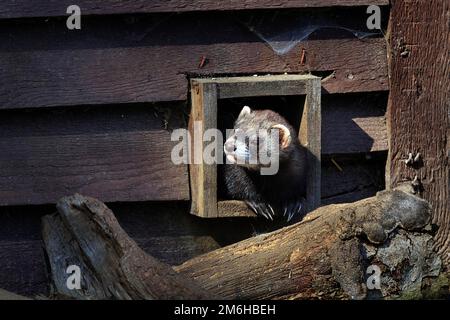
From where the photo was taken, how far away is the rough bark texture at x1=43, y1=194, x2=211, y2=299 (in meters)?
4.16

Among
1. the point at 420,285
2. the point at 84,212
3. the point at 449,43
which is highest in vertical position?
the point at 449,43

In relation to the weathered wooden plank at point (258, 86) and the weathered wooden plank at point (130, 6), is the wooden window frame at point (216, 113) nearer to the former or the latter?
the weathered wooden plank at point (258, 86)

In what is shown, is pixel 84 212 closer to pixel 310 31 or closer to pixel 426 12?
pixel 310 31

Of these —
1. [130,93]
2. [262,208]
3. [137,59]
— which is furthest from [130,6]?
[262,208]

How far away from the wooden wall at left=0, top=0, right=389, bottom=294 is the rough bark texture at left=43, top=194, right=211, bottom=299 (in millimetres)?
460

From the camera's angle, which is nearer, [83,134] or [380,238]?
[380,238]

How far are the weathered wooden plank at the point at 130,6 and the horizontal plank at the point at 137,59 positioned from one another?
0.10 metres

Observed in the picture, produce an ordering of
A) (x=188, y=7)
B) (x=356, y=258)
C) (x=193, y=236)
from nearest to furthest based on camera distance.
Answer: (x=356, y=258)
(x=188, y=7)
(x=193, y=236)

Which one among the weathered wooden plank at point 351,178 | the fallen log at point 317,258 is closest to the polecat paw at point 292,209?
the weathered wooden plank at point 351,178

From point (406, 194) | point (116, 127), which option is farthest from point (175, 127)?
point (406, 194)

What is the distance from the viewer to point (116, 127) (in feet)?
18.1

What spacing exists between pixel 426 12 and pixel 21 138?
2.42 meters

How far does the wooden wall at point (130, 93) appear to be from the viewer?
17.6 ft

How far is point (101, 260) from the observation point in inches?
176
